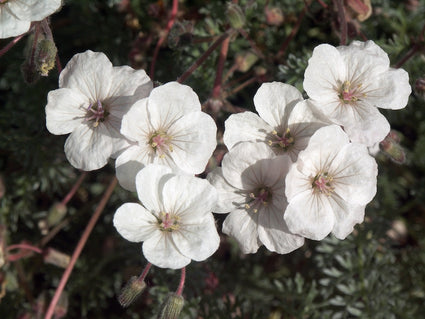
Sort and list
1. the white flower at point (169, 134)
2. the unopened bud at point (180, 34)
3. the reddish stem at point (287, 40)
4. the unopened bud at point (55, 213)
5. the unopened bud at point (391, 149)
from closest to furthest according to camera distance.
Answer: the white flower at point (169, 134) < the unopened bud at point (391, 149) < the unopened bud at point (180, 34) < the unopened bud at point (55, 213) < the reddish stem at point (287, 40)

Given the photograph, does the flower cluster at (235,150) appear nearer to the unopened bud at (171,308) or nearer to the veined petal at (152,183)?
the veined petal at (152,183)

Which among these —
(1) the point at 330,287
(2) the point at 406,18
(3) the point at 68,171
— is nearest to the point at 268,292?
(1) the point at 330,287

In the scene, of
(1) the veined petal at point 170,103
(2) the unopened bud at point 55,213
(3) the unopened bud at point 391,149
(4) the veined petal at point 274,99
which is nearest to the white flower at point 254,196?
(4) the veined petal at point 274,99

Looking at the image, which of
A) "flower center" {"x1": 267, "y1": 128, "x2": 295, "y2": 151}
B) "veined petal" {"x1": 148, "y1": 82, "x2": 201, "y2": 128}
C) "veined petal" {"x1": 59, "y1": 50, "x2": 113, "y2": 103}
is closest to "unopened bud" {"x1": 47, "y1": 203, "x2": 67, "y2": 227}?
"veined petal" {"x1": 59, "y1": 50, "x2": 113, "y2": 103}

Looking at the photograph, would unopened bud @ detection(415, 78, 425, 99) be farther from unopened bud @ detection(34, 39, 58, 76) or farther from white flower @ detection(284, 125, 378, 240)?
unopened bud @ detection(34, 39, 58, 76)

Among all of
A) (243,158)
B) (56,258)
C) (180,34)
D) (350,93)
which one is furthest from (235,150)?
(56,258)

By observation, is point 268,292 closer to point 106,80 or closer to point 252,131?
point 252,131
